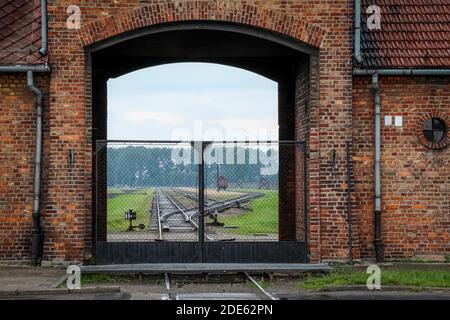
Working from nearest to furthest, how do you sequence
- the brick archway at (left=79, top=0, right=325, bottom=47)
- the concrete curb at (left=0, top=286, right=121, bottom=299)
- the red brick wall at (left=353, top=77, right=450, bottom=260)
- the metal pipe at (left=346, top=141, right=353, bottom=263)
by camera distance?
1. the concrete curb at (left=0, top=286, right=121, bottom=299)
2. the brick archway at (left=79, top=0, right=325, bottom=47)
3. the metal pipe at (left=346, top=141, right=353, bottom=263)
4. the red brick wall at (left=353, top=77, right=450, bottom=260)

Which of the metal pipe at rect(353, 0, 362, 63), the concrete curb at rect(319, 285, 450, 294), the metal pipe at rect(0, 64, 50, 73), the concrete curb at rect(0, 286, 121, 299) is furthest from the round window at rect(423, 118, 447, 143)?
the metal pipe at rect(0, 64, 50, 73)

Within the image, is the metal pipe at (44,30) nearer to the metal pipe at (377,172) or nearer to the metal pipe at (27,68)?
the metal pipe at (27,68)

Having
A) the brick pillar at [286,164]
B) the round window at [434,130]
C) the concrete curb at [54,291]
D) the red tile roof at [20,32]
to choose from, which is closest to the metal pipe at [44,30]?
the red tile roof at [20,32]

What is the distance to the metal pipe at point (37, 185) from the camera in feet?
51.4

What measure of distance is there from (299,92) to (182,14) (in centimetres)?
338

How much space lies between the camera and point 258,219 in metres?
32.4

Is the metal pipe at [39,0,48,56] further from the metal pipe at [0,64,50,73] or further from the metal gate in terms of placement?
the metal gate

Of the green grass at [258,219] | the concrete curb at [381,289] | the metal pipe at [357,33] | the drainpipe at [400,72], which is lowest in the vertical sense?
the concrete curb at [381,289]

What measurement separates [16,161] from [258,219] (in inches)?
687

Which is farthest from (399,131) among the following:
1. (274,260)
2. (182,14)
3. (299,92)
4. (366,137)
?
(182,14)

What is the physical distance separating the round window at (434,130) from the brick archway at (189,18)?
10.6 ft

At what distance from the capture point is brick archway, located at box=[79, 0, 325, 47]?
51.9 feet

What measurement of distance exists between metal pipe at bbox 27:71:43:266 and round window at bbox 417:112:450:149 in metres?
7.57

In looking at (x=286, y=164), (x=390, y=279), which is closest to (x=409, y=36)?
(x=286, y=164)
